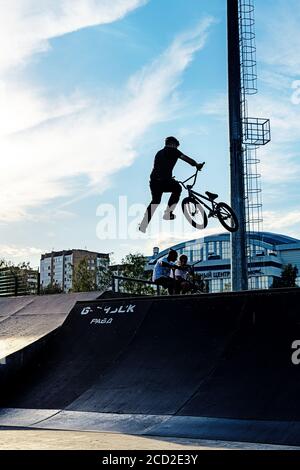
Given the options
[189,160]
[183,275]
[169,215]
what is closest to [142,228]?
[169,215]

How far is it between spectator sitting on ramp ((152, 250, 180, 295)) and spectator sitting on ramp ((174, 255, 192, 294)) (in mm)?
101

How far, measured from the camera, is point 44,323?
12.5 meters

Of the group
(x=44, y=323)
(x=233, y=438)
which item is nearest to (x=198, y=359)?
(x=233, y=438)

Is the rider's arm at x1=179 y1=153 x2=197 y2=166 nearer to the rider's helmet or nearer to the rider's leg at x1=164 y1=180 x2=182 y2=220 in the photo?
the rider's helmet

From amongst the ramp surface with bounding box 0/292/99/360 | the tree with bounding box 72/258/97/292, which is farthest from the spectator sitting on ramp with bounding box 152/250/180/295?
the tree with bounding box 72/258/97/292

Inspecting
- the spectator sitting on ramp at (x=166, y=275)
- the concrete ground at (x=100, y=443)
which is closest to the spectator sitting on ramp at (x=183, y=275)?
the spectator sitting on ramp at (x=166, y=275)

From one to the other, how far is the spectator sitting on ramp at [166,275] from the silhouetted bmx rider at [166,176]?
190 cm

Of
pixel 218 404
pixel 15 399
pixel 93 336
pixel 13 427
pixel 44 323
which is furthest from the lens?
pixel 44 323

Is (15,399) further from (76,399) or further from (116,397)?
(116,397)

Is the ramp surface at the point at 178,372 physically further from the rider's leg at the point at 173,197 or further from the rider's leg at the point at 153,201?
the rider's leg at the point at 173,197

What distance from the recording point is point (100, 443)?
6.62 m

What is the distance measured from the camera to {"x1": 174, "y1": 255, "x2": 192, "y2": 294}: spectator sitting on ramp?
44.5ft

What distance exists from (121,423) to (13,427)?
1581 millimetres

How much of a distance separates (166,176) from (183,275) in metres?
2.95
